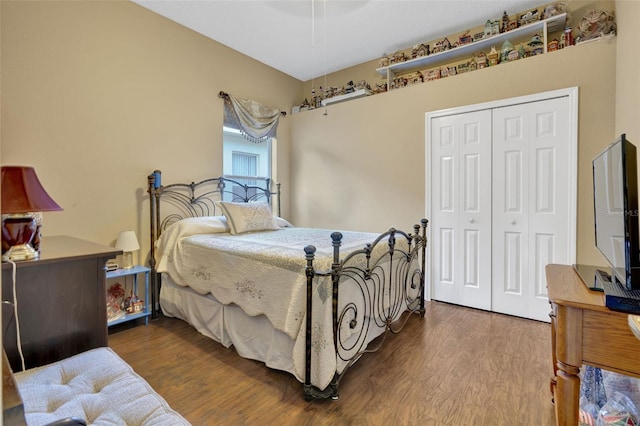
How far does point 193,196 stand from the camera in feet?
11.2

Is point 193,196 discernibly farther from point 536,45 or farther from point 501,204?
point 536,45

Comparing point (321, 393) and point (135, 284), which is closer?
point (321, 393)

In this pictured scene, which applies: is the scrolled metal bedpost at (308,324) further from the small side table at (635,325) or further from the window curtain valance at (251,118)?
the window curtain valance at (251,118)

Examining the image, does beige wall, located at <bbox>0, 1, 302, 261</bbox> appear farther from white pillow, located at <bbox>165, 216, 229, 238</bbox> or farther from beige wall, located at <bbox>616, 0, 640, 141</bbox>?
beige wall, located at <bbox>616, 0, 640, 141</bbox>

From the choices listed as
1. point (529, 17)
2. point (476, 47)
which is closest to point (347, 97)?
point (476, 47)

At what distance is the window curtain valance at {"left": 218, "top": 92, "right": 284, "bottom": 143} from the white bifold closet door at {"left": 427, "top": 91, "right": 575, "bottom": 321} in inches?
80.8

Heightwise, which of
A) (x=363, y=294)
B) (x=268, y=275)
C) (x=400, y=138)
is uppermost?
(x=400, y=138)

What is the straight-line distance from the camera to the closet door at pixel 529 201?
276 centimetres

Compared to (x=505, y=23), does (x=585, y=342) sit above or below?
below

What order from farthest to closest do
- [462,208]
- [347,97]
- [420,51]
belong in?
[347,97] < [420,51] < [462,208]

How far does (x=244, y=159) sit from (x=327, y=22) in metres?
1.87

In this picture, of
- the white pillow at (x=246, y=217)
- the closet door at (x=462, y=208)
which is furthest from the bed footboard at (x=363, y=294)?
the white pillow at (x=246, y=217)

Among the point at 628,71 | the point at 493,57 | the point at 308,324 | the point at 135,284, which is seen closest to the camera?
the point at 308,324

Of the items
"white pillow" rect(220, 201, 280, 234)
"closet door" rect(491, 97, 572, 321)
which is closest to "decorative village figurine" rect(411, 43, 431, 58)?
"closet door" rect(491, 97, 572, 321)
